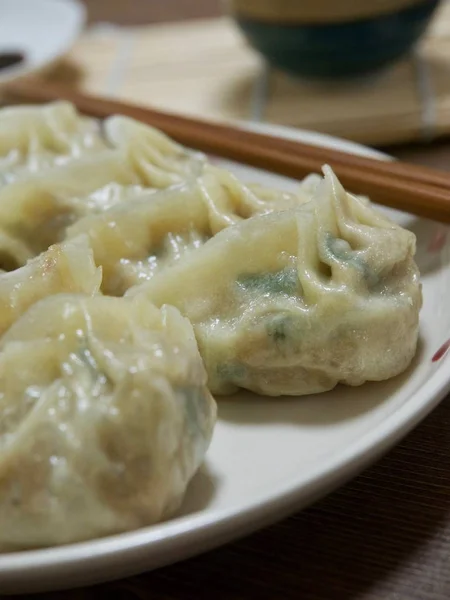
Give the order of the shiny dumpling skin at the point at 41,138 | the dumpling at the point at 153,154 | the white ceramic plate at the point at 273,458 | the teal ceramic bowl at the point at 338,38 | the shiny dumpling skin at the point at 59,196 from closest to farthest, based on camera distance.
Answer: the white ceramic plate at the point at 273,458, the shiny dumpling skin at the point at 59,196, the dumpling at the point at 153,154, the shiny dumpling skin at the point at 41,138, the teal ceramic bowl at the point at 338,38

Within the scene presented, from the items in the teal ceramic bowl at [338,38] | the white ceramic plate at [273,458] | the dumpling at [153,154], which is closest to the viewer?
the white ceramic plate at [273,458]

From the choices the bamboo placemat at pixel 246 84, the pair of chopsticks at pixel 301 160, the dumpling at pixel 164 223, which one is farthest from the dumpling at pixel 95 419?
the bamboo placemat at pixel 246 84

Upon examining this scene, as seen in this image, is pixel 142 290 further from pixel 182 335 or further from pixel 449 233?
pixel 449 233

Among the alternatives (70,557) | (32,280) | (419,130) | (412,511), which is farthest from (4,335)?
(419,130)

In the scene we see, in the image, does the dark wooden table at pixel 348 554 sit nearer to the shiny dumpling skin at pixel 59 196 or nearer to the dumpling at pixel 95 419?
the dumpling at pixel 95 419

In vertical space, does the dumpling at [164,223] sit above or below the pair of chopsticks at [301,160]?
above

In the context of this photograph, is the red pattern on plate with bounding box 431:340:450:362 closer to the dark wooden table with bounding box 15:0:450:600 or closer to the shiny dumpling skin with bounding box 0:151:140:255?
the dark wooden table with bounding box 15:0:450:600

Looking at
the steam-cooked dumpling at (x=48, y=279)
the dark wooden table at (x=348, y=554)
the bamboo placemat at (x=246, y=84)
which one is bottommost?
the bamboo placemat at (x=246, y=84)
